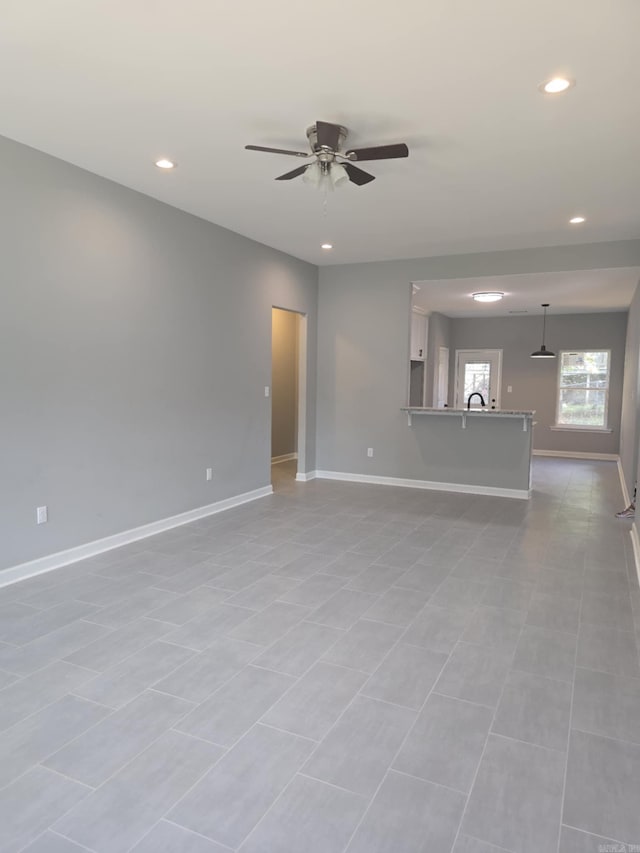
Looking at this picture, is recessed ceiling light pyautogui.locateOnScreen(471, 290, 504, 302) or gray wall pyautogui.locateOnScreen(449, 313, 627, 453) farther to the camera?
gray wall pyautogui.locateOnScreen(449, 313, 627, 453)

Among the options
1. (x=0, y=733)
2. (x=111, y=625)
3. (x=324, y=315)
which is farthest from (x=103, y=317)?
(x=324, y=315)

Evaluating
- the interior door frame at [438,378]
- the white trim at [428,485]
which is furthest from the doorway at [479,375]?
the white trim at [428,485]

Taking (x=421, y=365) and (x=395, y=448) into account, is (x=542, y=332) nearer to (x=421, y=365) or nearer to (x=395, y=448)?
(x=421, y=365)

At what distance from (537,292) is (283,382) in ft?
12.4

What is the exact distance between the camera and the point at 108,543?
409 centimetres

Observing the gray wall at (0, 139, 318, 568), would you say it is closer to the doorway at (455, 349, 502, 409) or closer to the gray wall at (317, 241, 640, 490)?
the gray wall at (317, 241, 640, 490)

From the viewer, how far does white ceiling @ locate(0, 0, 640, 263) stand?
2.12 meters

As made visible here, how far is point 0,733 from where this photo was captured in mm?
1977

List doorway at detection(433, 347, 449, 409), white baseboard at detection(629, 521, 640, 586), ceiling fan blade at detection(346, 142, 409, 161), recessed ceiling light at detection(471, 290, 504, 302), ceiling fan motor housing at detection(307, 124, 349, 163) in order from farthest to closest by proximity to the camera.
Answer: doorway at detection(433, 347, 449, 409) → recessed ceiling light at detection(471, 290, 504, 302) → white baseboard at detection(629, 521, 640, 586) → ceiling fan motor housing at detection(307, 124, 349, 163) → ceiling fan blade at detection(346, 142, 409, 161)

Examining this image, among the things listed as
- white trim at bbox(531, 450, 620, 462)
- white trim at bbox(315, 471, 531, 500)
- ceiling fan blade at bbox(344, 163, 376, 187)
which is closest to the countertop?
A: white trim at bbox(315, 471, 531, 500)

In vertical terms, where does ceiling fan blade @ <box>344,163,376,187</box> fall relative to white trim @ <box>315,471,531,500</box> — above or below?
above

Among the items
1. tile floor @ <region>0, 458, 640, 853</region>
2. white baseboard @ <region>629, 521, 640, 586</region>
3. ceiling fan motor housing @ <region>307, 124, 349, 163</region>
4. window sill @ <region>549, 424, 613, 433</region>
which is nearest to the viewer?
tile floor @ <region>0, 458, 640, 853</region>

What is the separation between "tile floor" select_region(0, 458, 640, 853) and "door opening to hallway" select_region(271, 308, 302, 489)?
3981mm

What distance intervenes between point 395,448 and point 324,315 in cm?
196
